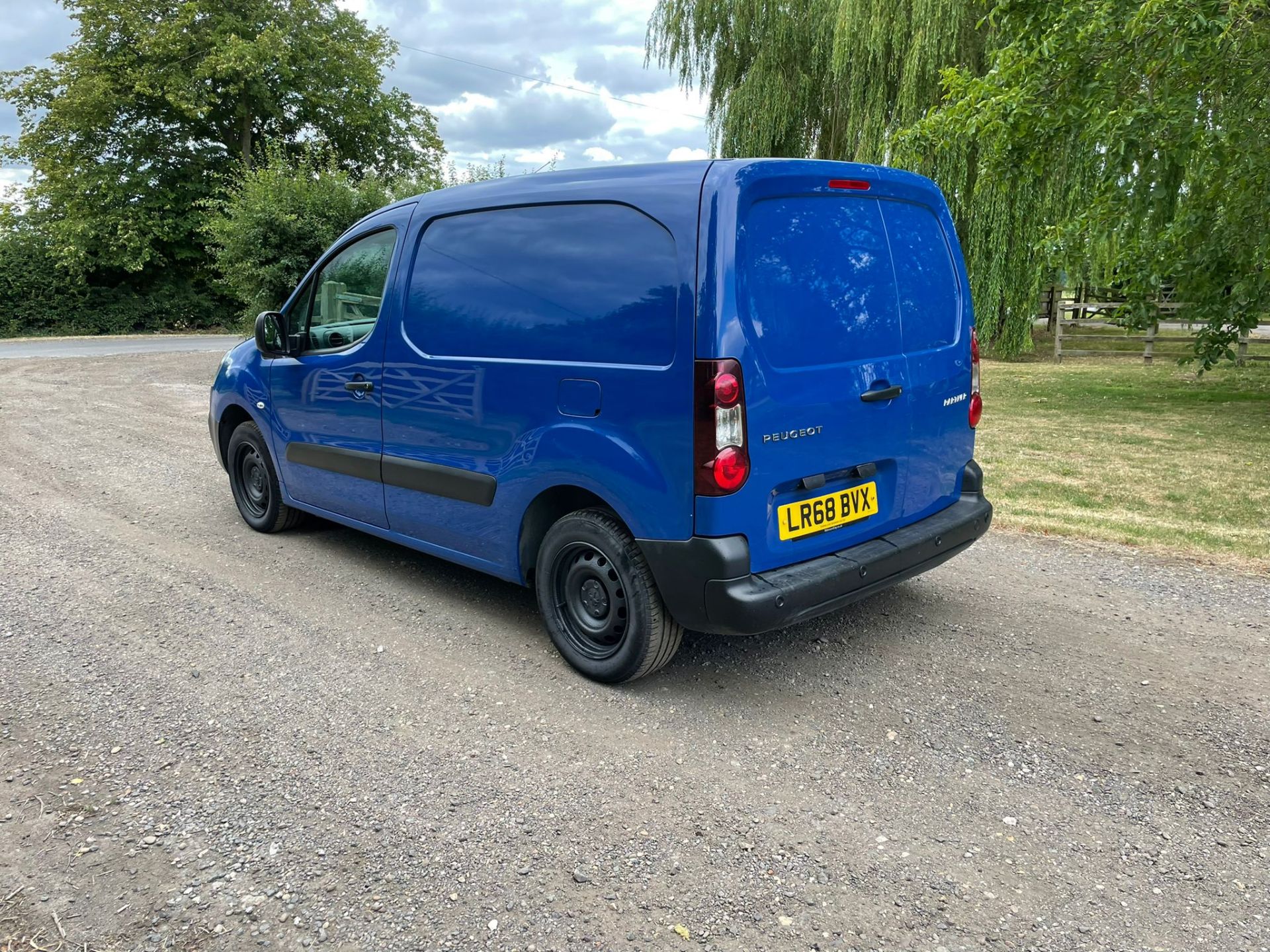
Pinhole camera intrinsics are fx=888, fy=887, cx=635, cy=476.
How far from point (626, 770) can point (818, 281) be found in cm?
191

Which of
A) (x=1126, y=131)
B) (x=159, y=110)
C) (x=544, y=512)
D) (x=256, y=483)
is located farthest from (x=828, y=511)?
(x=159, y=110)

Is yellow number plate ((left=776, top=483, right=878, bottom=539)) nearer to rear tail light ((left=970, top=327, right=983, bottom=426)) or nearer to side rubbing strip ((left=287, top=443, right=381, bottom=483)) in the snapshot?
rear tail light ((left=970, top=327, right=983, bottom=426))

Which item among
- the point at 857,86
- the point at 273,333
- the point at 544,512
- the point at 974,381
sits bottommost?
the point at 544,512

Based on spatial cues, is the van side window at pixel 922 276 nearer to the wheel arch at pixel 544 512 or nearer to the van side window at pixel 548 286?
the van side window at pixel 548 286

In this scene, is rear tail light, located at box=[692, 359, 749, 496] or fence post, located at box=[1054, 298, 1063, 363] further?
fence post, located at box=[1054, 298, 1063, 363]

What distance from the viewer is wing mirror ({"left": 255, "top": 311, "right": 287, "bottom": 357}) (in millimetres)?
5055

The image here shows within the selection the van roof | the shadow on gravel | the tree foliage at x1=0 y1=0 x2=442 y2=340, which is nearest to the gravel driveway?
the shadow on gravel

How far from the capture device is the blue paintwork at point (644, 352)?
124 inches

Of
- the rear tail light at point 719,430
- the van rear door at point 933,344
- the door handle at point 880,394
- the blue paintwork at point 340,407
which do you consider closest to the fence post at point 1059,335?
the van rear door at point 933,344

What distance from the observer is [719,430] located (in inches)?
121

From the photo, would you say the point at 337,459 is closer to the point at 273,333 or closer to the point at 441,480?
the point at 273,333

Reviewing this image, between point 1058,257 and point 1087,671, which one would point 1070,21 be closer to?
point 1058,257

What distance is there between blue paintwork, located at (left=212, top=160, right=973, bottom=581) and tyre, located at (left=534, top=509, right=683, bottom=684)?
0.55 ft

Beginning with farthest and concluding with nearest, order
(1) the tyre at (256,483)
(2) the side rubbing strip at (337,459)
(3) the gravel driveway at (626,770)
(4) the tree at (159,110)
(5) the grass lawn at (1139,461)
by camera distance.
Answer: (4) the tree at (159,110) < (5) the grass lawn at (1139,461) < (1) the tyre at (256,483) < (2) the side rubbing strip at (337,459) < (3) the gravel driveway at (626,770)
